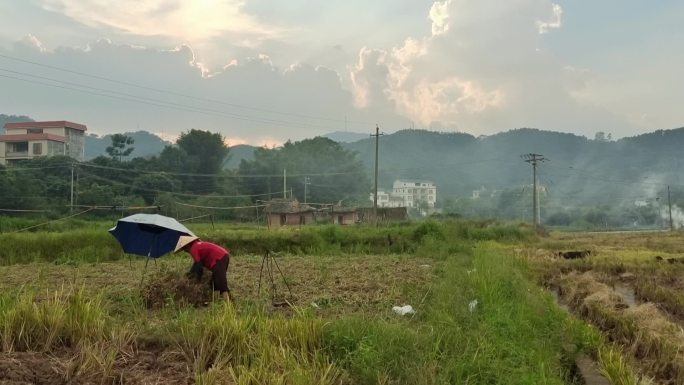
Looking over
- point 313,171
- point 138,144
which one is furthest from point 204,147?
point 138,144

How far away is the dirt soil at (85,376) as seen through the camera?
183 inches

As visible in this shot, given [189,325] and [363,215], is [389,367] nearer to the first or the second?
[189,325]

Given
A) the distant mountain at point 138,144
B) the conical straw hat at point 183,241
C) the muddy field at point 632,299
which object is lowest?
the muddy field at point 632,299

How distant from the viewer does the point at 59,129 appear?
71750mm

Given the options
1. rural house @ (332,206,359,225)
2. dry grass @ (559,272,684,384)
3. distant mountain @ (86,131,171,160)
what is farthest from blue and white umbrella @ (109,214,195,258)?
distant mountain @ (86,131,171,160)

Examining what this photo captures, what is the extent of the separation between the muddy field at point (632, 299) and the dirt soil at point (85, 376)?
524 cm

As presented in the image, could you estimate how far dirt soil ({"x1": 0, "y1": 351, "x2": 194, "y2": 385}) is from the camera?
15.3 ft

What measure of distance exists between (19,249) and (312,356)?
1764 centimetres

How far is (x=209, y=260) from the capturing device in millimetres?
8875

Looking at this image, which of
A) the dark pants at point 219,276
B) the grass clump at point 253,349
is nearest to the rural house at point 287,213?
the dark pants at point 219,276

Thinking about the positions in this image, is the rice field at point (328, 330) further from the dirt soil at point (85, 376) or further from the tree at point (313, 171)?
the tree at point (313, 171)

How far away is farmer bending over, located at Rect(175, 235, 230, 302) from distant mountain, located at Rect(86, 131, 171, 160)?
434 ft

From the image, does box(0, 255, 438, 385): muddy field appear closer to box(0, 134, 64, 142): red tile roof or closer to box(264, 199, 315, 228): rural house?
box(264, 199, 315, 228): rural house

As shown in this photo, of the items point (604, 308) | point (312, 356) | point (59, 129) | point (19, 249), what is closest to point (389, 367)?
point (312, 356)
